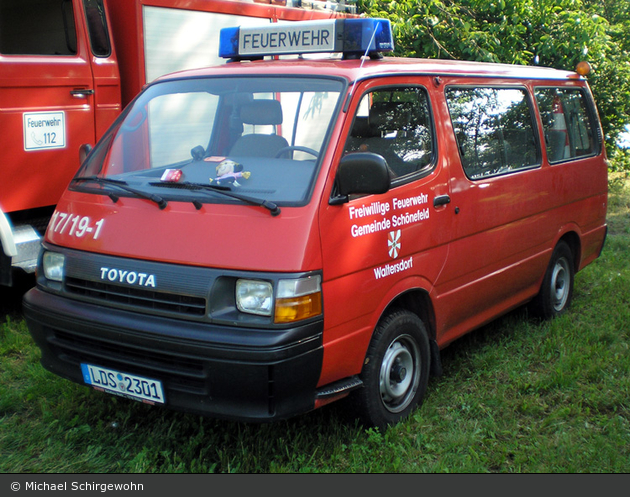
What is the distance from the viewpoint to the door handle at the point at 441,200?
3.88m

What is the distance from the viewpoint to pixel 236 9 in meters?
6.60

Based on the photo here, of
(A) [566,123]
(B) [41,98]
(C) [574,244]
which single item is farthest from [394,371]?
(B) [41,98]

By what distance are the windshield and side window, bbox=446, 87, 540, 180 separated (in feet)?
3.71

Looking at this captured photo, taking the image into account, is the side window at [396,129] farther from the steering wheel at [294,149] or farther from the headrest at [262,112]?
the headrest at [262,112]

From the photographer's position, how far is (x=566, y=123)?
18.5ft

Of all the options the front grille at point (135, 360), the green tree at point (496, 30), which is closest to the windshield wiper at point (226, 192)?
the front grille at point (135, 360)

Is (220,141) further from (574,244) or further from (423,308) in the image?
(574,244)

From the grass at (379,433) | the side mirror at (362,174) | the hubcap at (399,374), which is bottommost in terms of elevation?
the grass at (379,433)

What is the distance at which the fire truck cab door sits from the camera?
509cm

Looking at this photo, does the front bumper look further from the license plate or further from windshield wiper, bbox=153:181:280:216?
windshield wiper, bbox=153:181:280:216

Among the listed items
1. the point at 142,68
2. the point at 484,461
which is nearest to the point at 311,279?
the point at 484,461

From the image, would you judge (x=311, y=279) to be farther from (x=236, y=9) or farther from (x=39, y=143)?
(x=236, y=9)

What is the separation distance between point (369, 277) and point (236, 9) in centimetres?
421

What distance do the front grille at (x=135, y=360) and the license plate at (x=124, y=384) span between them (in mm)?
29
